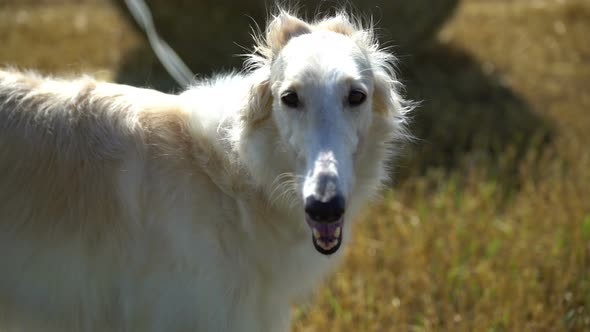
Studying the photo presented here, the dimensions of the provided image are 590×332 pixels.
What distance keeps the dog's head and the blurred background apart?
1380 mm

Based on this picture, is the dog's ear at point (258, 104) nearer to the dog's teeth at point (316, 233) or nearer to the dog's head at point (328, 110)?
the dog's head at point (328, 110)

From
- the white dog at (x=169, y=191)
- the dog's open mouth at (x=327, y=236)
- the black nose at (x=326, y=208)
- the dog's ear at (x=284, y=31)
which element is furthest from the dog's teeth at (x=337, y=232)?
the dog's ear at (x=284, y=31)

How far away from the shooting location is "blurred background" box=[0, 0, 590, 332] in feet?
17.8

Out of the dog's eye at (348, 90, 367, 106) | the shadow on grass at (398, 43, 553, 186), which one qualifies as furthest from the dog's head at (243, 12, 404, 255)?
the shadow on grass at (398, 43, 553, 186)

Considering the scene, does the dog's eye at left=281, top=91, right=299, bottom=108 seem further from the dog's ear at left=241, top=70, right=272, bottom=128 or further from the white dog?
the dog's ear at left=241, top=70, right=272, bottom=128

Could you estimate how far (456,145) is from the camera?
827cm

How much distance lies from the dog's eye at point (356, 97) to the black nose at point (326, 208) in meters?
0.57

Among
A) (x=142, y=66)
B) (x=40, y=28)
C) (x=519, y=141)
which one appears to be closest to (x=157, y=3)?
(x=142, y=66)

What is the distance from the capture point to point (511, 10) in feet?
41.4

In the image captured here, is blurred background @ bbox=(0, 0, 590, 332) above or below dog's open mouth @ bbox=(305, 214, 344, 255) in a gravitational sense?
above

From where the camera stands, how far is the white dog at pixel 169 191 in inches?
141

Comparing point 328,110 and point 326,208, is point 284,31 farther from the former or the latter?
point 326,208

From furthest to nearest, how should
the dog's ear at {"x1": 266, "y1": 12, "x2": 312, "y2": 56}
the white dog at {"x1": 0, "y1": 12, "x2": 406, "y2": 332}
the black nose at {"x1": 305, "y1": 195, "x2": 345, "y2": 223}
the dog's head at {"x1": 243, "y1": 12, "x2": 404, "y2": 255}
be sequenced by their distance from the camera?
the dog's ear at {"x1": 266, "y1": 12, "x2": 312, "y2": 56}, the white dog at {"x1": 0, "y1": 12, "x2": 406, "y2": 332}, the dog's head at {"x1": 243, "y1": 12, "x2": 404, "y2": 255}, the black nose at {"x1": 305, "y1": 195, "x2": 345, "y2": 223}

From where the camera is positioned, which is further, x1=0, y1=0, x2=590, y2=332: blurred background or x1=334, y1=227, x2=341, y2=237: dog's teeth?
x1=0, y1=0, x2=590, y2=332: blurred background
